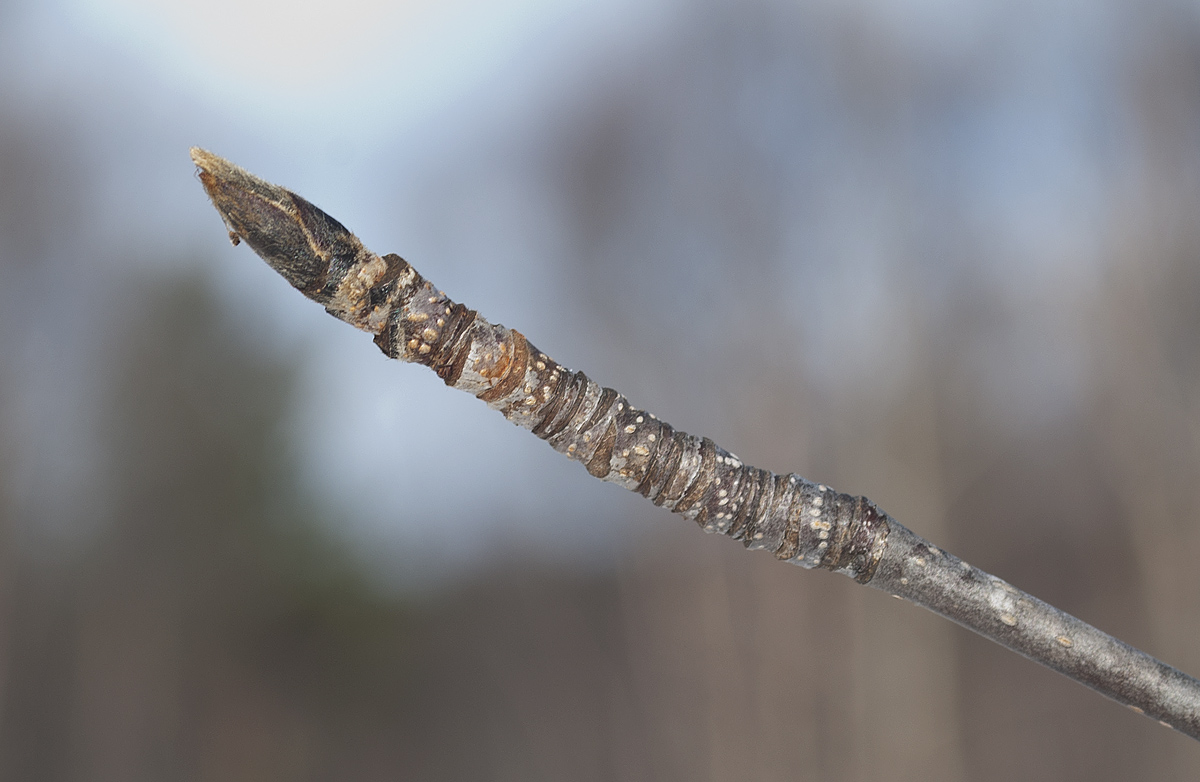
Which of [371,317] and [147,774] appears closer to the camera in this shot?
[371,317]

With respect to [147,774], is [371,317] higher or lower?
higher

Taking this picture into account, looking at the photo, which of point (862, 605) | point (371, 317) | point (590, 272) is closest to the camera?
point (371, 317)

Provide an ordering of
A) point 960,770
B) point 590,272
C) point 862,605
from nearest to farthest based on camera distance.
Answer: point 960,770 < point 862,605 < point 590,272

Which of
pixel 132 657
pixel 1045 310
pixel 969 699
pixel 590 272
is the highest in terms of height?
pixel 1045 310

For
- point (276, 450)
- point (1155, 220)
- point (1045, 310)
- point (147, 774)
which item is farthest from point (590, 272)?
point (147, 774)

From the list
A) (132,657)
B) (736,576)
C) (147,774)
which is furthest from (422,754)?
(736,576)

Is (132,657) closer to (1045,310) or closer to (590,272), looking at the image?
(590,272)
